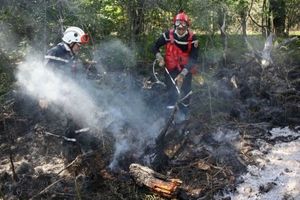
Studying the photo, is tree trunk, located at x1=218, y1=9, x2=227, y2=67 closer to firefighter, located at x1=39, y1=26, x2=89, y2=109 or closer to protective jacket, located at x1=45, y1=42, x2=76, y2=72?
firefighter, located at x1=39, y1=26, x2=89, y2=109

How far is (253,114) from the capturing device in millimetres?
7621

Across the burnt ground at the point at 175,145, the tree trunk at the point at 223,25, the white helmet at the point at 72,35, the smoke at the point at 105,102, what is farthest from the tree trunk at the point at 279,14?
the white helmet at the point at 72,35

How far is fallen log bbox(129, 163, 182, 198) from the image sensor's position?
5.34 meters

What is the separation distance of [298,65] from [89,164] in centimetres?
597

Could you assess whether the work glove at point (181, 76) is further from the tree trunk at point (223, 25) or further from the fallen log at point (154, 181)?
the tree trunk at point (223, 25)

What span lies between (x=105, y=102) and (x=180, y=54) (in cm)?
192

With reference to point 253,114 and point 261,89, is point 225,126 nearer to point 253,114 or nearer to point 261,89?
point 253,114

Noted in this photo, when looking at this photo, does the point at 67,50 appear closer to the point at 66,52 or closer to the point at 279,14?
the point at 66,52

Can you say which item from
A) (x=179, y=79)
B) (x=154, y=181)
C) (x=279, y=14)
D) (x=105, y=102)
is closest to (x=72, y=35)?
(x=105, y=102)

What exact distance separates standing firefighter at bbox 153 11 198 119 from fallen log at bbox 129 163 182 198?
1909 millimetres

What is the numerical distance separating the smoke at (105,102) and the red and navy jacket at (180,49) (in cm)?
113

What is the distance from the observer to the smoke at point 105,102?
6883 mm

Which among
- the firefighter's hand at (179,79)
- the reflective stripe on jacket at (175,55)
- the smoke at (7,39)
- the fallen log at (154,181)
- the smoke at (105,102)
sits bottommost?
the fallen log at (154,181)

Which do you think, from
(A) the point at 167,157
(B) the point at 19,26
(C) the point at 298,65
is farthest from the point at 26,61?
(C) the point at 298,65
